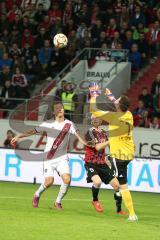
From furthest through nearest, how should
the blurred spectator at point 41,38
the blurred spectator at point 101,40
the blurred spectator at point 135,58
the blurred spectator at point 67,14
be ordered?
the blurred spectator at point 67,14 < the blurred spectator at point 41,38 < the blurred spectator at point 101,40 < the blurred spectator at point 135,58

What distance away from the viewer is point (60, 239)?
10.7 m

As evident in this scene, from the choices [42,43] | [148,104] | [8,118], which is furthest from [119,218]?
[42,43]

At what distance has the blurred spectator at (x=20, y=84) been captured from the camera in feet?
89.6

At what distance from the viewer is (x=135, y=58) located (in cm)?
2673

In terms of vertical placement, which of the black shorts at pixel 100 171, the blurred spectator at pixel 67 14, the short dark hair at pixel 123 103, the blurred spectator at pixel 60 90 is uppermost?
the blurred spectator at pixel 67 14

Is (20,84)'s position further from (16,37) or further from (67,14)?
(67,14)

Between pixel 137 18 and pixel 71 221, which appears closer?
pixel 71 221

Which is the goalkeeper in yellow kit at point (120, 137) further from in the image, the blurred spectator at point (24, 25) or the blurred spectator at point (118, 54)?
the blurred spectator at point (24, 25)

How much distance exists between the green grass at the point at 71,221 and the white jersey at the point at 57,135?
3.49 ft

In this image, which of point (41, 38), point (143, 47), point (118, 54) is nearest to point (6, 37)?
point (41, 38)

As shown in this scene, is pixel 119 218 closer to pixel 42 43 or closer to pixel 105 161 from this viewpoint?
pixel 105 161

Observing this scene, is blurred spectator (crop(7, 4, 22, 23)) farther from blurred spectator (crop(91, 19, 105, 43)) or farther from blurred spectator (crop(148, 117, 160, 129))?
blurred spectator (crop(148, 117, 160, 129))

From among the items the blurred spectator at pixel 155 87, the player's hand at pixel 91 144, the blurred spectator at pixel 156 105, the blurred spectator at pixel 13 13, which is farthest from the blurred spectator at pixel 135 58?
the player's hand at pixel 91 144

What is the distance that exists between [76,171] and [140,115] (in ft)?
14.4
